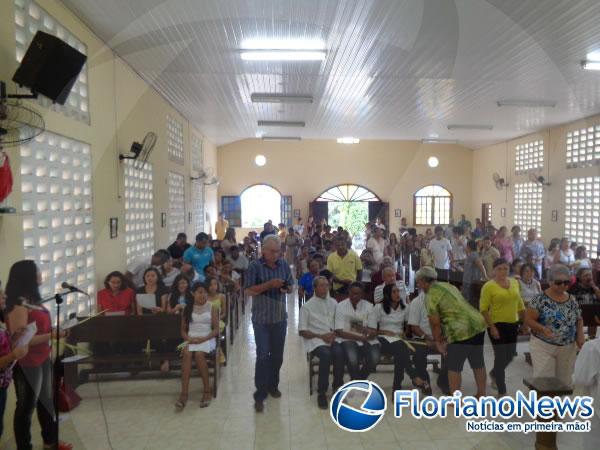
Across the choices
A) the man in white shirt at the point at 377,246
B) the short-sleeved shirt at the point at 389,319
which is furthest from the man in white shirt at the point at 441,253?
the short-sleeved shirt at the point at 389,319

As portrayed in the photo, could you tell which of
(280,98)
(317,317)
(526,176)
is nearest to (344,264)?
(317,317)

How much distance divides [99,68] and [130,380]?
3.90m

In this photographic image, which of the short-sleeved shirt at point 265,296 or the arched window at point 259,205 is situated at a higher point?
the arched window at point 259,205

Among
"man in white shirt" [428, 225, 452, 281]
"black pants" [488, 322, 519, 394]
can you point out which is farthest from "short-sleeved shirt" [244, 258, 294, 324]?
"man in white shirt" [428, 225, 452, 281]

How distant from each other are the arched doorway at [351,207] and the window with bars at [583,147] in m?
7.14

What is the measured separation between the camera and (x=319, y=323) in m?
4.92

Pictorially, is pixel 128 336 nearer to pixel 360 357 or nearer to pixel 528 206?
pixel 360 357

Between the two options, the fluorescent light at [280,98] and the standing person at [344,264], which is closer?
the standing person at [344,264]

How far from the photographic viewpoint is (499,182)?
15.9m

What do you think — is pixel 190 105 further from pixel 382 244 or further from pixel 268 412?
pixel 268 412

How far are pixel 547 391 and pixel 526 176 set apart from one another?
13296 millimetres

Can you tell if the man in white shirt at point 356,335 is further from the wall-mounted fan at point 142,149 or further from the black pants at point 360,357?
the wall-mounted fan at point 142,149

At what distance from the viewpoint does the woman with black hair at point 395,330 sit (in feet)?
15.6

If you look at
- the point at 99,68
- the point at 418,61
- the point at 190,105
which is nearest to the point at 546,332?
the point at 418,61
